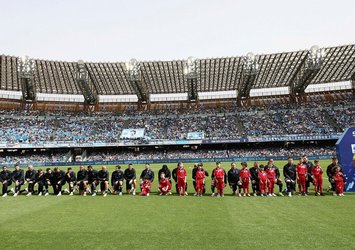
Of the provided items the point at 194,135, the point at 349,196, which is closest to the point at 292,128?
the point at 194,135

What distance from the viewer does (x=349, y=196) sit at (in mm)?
14086

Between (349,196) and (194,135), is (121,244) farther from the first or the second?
(194,135)

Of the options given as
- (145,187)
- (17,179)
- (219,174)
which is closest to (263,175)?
(219,174)

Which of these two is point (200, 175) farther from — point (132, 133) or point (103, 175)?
point (132, 133)

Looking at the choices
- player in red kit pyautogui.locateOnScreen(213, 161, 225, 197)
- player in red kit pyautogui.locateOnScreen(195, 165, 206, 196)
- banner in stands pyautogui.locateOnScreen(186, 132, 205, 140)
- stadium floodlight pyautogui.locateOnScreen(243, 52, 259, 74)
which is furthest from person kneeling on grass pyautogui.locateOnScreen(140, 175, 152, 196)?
banner in stands pyautogui.locateOnScreen(186, 132, 205, 140)

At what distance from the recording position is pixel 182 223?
923 cm

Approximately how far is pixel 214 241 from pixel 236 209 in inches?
173

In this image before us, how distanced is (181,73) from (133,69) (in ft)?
26.9

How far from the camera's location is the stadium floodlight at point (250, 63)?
4663 centimetres

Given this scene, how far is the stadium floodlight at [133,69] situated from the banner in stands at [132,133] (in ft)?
36.6

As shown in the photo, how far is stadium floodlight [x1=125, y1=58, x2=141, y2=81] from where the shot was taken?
4918 cm

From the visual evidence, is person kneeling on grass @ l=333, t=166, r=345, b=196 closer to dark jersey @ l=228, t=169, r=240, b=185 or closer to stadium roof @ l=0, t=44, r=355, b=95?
dark jersey @ l=228, t=169, r=240, b=185

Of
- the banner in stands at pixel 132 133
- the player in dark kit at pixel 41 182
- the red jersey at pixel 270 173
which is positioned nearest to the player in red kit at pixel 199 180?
the red jersey at pixel 270 173

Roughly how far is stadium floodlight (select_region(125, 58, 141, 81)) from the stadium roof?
102 centimetres
